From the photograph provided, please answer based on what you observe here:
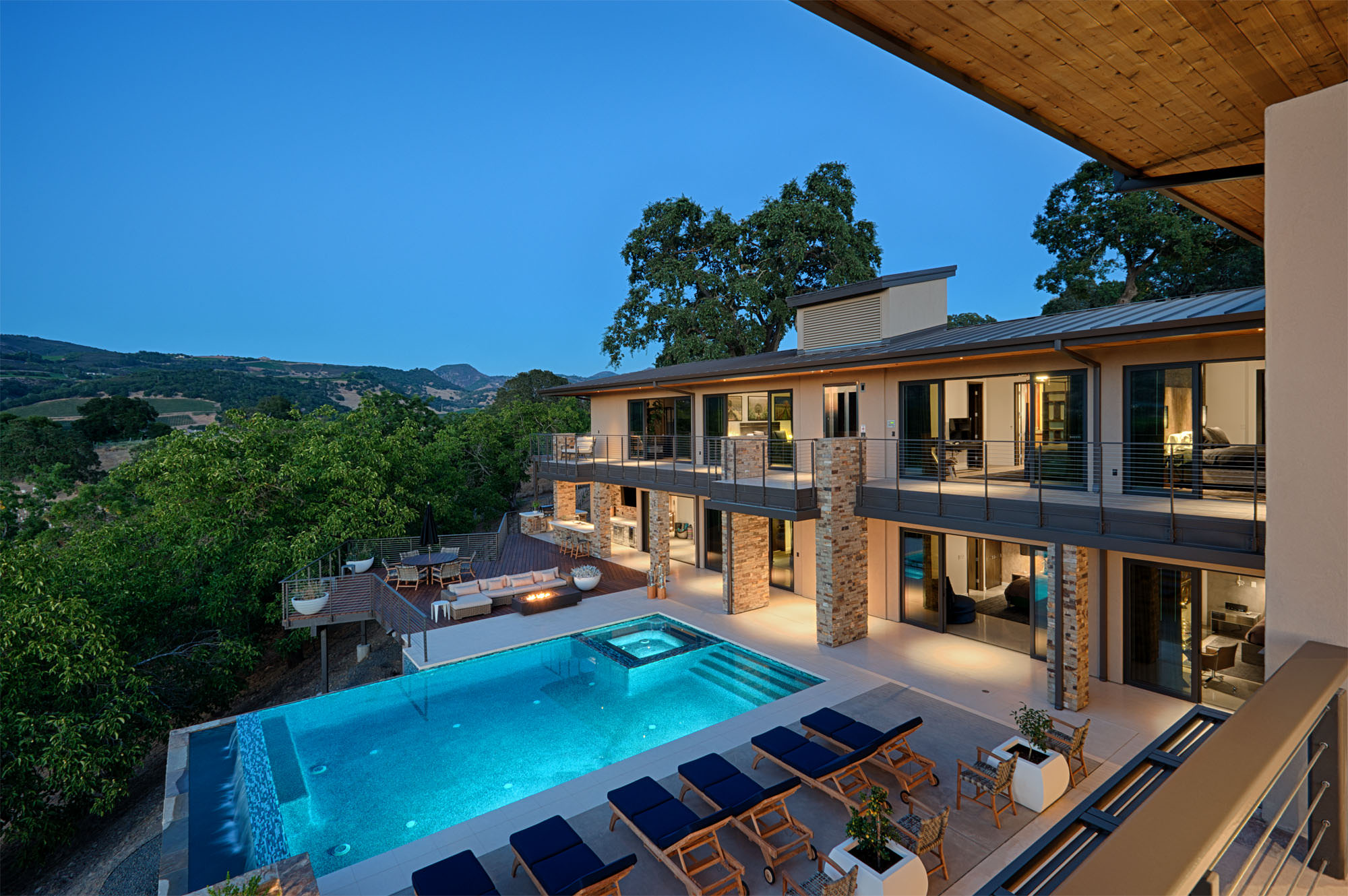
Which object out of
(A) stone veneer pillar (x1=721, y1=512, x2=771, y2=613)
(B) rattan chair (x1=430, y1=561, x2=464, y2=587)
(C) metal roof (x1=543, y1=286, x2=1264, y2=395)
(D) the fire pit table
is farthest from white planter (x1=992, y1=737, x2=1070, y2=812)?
(B) rattan chair (x1=430, y1=561, x2=464, y2=587)

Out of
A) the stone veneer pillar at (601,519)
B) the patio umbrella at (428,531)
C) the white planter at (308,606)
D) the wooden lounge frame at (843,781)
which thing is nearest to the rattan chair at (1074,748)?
the wooden lounge frame at (843,781)

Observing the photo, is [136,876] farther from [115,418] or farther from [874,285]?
[115,418]

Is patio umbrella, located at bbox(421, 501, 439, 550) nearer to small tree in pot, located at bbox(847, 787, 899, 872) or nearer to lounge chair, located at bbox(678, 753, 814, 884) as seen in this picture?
lounge chair, located at bbox(678, 753, 814, 884)

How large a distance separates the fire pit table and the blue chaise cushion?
9.37m

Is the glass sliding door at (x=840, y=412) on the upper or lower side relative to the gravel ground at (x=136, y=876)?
upper

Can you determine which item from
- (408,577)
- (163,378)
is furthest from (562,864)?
(163,378)

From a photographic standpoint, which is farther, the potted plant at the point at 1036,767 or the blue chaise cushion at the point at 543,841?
the potted plant at the point at 1036,767

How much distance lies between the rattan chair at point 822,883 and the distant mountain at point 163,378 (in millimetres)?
42231

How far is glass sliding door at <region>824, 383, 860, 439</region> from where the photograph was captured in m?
15.6

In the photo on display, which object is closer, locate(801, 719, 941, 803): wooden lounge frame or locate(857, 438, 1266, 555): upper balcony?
locate(801, 719, 941, 803): wooden lounge frame

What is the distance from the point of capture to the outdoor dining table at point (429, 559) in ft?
60.3

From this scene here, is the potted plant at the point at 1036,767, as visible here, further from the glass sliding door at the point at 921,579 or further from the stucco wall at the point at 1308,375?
the stucco wall at the point at 1308,375

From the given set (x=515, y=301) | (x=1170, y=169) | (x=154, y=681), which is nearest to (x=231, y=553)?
(x=154, y=681)

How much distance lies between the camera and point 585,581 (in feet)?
58.2
